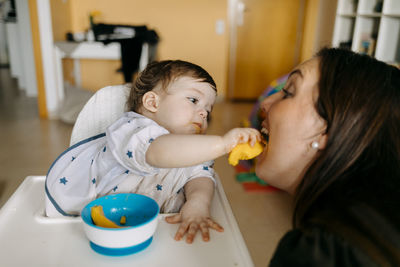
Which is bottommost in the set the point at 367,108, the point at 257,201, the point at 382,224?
the point at 257,201

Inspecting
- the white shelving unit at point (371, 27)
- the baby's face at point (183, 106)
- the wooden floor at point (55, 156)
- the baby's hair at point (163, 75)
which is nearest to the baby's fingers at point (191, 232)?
the baby's face at point (183, 106)

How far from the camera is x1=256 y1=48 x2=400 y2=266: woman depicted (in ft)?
1.66

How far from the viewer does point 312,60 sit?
775mm

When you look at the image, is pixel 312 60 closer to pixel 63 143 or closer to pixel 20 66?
pixel 63 143

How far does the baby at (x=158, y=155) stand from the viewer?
0.79 m

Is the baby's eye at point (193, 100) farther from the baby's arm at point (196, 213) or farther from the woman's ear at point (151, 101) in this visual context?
the baby's arm at point (196, 213)

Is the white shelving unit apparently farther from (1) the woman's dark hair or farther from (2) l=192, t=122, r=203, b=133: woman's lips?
(1) the woman's dark hair

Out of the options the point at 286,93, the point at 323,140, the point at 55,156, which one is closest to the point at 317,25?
the point at 55,156

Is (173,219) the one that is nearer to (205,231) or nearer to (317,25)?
(205,231)

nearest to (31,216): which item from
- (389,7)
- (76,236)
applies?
(76,236)

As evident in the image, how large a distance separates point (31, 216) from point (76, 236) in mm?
173

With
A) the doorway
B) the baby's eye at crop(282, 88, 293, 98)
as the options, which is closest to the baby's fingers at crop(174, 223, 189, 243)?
the baby's eye at crop(282, 88, 293, 98)

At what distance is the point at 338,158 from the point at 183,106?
0.49 metres

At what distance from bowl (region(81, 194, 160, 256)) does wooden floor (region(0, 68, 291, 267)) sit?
3.43ft
